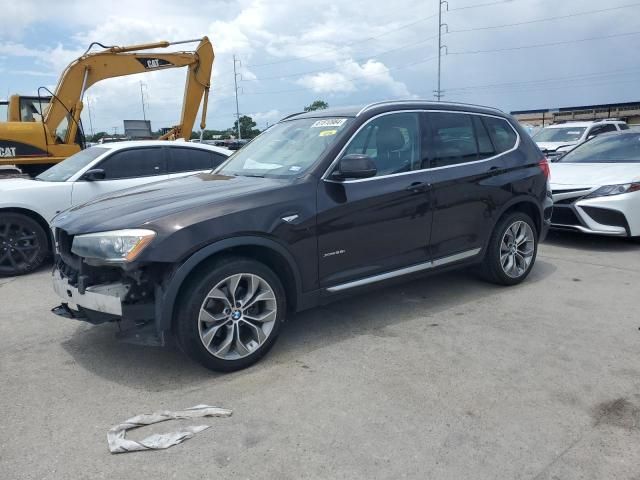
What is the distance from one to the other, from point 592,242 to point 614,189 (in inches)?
38.0

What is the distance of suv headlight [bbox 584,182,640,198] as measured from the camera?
6.77 metres

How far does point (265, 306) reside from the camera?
12.1 ft

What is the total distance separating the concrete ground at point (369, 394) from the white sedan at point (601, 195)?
6.77ft

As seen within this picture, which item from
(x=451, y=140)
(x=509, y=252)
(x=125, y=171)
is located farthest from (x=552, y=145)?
(x=125, y=171)

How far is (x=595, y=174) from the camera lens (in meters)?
7.25

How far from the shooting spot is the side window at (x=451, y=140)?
466 centimetres

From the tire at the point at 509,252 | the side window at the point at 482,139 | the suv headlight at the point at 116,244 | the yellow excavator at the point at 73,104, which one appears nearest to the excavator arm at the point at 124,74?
the yellow excavator at the point at 73,104

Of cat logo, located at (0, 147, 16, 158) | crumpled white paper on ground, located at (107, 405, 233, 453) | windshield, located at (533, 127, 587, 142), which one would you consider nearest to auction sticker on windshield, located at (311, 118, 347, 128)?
crumpled white paper on ground, located at (107, 405, 233, 453)

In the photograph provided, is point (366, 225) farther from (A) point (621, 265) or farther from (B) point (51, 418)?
(A) point (621, 265)

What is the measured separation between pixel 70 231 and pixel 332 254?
183 centimetres

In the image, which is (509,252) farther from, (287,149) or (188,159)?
(188,159)

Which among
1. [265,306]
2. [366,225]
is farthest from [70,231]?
[366,225]

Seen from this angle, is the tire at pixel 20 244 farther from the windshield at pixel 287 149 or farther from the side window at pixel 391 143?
the side window at pixel 391 143

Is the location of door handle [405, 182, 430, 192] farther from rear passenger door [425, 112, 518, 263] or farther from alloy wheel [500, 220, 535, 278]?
alloy wheel [500, 220, 535, 278]
